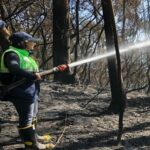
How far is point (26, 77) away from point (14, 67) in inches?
8.4

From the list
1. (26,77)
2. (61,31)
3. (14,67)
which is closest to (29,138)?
(26,77)

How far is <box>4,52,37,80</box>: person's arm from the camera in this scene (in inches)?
210

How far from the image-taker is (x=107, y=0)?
247 inches

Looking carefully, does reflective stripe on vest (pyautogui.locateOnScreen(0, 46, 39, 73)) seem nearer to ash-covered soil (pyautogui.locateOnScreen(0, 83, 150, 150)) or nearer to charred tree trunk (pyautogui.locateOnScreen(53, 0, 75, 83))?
ash-covered soil (pyautogui.locateOnScreen(0, 83, 150, 150))

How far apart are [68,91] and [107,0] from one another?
387cm

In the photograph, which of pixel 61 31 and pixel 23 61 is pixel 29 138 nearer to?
pixel 23 61

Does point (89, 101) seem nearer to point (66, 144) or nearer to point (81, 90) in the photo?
point (81, 90)

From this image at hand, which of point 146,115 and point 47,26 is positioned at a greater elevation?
point 47,26

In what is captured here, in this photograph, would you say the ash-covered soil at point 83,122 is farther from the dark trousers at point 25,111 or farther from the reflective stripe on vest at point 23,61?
the reflective stripe on vest at point 23,61

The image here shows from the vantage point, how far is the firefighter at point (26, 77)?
5430mm

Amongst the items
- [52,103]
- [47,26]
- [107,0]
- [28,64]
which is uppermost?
[47,26]

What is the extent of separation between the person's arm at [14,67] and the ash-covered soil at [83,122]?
1066 millimetres

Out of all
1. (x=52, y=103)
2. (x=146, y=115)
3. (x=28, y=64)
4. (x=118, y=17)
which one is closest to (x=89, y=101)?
(x=52, y=103)

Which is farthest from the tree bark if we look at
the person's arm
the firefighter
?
the person's arm
